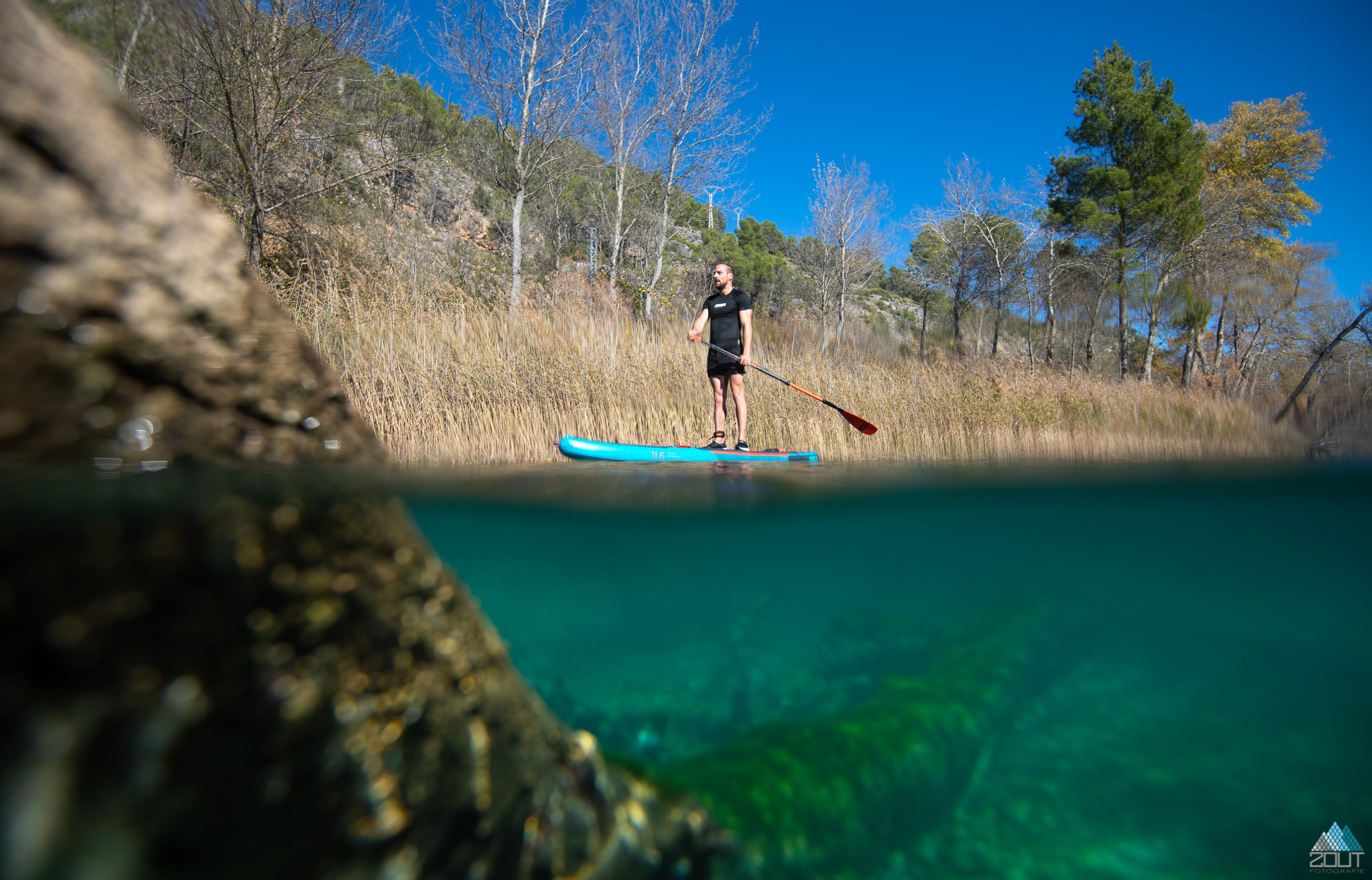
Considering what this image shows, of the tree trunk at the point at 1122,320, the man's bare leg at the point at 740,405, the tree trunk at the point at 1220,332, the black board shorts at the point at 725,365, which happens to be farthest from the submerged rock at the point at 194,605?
the tree trunk at the point at 1220,332

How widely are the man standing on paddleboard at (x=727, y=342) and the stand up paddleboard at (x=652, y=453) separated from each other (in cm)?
46

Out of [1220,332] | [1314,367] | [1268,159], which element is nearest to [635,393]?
[1314,367]

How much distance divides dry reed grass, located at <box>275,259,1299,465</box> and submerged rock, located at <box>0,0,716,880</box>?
517 cm

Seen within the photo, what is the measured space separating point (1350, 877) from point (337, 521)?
187 inches

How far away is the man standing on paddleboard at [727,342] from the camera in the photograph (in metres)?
8.01

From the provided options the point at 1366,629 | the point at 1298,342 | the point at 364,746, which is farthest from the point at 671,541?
the point at 1298,342

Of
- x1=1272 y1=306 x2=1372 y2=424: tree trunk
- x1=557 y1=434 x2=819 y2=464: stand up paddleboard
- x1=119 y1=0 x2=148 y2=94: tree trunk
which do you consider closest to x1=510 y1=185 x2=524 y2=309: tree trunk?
x1=119 y1=0 x2=148 y2=94: tree trunk

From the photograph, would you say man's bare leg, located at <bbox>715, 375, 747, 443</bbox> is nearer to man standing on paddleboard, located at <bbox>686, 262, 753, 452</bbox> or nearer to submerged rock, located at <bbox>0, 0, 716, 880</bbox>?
man standing on paddleboard, located at <bbox>686, 262, 753, 452</bbox>

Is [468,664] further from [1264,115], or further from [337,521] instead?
[1264,115]

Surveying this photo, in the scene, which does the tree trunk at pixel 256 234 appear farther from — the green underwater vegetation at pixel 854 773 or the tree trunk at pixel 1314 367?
Answer: the tree trunk at pixel 1314 367

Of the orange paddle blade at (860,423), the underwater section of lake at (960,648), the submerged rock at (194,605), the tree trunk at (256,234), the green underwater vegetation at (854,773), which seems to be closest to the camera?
the submerged rock at (194,605)

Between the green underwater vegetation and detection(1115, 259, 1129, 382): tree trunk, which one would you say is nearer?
the green underwater vegetation

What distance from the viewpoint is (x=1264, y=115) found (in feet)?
99.4

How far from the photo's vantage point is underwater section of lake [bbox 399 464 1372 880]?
9.87 feet
